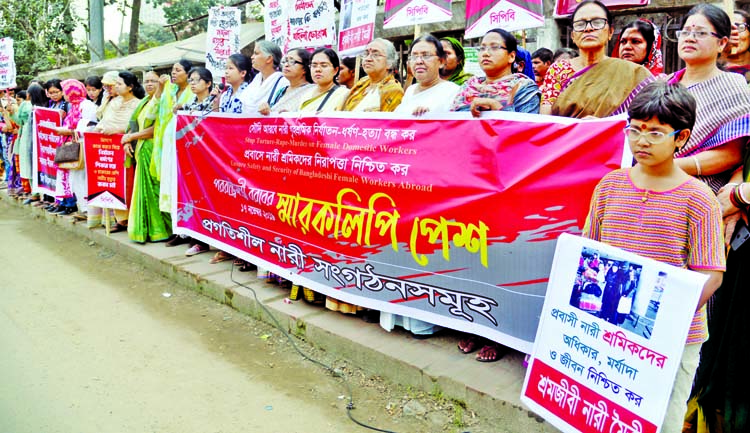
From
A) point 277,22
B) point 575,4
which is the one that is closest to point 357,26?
point 277,22

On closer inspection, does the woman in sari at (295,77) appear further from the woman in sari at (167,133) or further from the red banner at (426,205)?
the woman in sari at (167,133)

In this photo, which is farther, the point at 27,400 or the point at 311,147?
the point at 311,147

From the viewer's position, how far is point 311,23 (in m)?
5.81

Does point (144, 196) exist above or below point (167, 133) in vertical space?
below

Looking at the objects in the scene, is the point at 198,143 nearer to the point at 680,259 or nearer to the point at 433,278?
the point at 433,278

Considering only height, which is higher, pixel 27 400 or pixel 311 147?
pixel 311 147

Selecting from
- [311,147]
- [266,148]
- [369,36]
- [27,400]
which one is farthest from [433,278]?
[369,36]

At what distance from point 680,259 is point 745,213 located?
48 centimetres

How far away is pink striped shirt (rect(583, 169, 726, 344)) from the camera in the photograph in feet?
6.44

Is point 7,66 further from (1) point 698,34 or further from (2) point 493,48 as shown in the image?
(1) point 698,34

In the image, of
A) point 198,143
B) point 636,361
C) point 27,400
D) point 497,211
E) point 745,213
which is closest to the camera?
point 636,361

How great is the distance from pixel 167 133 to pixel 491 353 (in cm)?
400

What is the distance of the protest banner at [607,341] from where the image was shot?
1924mm

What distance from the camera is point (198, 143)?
5.39 metres
